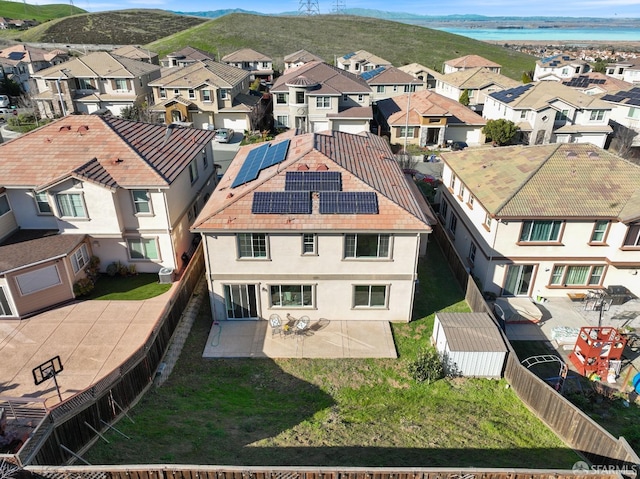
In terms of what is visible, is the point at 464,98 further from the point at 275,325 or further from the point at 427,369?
the point at 427,369

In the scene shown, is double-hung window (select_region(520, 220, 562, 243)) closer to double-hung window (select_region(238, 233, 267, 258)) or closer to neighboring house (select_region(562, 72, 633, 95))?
double-hung window (select_region(238, 233, 267, 258))

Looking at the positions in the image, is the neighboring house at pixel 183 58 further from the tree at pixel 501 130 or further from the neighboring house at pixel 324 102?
the tree at pixel 501 130

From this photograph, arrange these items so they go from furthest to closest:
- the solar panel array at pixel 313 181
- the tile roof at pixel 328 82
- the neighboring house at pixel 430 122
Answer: the tile roof at pixel 328 82 → the neighboring house at pixel 430 122 → the solar panel array at pixel 313 181

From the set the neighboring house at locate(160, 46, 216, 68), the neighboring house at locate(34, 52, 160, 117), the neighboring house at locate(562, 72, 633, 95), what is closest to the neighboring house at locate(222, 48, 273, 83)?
the neighboring house at locate(160, 46, 216, 68)

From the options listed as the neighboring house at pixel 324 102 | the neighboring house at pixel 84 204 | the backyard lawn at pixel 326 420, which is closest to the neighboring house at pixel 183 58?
the neighboring house at pixel 324 102

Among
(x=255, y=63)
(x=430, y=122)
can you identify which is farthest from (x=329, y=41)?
(x=430, y=122)

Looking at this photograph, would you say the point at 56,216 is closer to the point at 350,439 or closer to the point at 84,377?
the point at 84,377

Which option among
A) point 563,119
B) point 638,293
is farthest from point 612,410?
point 563,119
